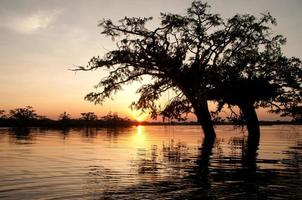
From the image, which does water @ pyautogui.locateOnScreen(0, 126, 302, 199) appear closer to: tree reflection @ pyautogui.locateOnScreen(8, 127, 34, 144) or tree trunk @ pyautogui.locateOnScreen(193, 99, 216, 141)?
tree reflection @ pyautogui.locateOnScreen(8, 127, 34, 144)

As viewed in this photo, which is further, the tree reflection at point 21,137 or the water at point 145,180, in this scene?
the tree reflection at point 21,137

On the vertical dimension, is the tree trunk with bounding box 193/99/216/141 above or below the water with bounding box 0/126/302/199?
above

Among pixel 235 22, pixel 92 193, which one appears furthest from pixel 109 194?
pixel 235 22

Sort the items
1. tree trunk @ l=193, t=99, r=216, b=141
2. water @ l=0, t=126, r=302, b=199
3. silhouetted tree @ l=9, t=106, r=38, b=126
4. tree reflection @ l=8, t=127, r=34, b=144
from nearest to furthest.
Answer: water @ l=0, t=126, r=302, b=199
tree reflection @ l=8, t=127, r=34, b=144
tree trunk @ l=193, t=99, r=216, b=141
silhouetted tree @ l=9, t=106, r=38, b=126

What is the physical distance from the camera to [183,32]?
115ft

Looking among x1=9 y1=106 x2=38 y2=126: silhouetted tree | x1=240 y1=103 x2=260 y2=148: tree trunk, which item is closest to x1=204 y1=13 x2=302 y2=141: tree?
x1=240 y1=103 x2=260 y2=148: tree trunk

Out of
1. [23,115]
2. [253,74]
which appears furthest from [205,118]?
[23,115]

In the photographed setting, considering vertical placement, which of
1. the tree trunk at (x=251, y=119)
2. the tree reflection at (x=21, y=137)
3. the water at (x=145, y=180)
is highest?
the tree trunk at (x=251, y=119)

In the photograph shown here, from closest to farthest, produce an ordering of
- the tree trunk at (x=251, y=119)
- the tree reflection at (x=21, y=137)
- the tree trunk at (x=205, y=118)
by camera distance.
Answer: the tree reflection at (x=21, y=137) < the tree trunk at (x=205, y=118) < the tree trunk at (x=251, y=119)

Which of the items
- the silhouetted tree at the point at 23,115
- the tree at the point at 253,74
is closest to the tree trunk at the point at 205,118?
the tree at the point at 253,74

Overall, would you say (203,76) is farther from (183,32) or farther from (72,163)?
(72,163)

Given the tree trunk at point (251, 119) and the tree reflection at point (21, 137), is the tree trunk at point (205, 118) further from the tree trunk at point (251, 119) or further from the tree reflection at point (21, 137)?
the tree reflection at point (21, 137)

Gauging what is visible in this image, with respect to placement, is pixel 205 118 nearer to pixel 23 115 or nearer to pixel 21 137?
pixel 21 137

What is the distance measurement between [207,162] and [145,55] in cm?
1965
